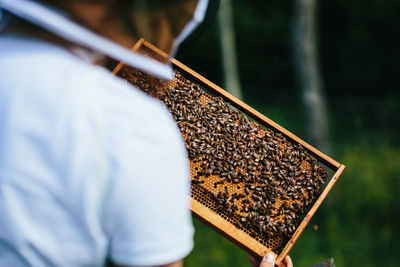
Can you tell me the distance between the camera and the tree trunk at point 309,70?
672 cm

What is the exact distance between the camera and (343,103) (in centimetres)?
1509

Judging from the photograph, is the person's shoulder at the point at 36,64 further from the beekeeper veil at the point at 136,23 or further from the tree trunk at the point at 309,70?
the tree trunk at the point at 309,70

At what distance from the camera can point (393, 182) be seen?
7227mm

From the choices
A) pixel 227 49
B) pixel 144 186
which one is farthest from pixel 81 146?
pixel 227 49

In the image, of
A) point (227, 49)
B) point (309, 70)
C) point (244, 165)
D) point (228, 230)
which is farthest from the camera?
point (227, 49)

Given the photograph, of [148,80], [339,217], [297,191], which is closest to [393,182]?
[339,217]

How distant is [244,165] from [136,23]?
1792mm

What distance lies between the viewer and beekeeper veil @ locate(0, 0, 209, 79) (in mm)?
852

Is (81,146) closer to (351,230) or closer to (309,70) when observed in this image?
(351,230)

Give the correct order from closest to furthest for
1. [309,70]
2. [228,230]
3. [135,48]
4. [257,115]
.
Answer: [135,48] → [228,230] → [257,115] → [309,70]

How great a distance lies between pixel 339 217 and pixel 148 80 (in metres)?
5.77

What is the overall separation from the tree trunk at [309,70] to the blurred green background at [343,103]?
0.41 metres

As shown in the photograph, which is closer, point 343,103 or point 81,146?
point 81,146

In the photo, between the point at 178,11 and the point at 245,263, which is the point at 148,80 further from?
the point at 245,263
